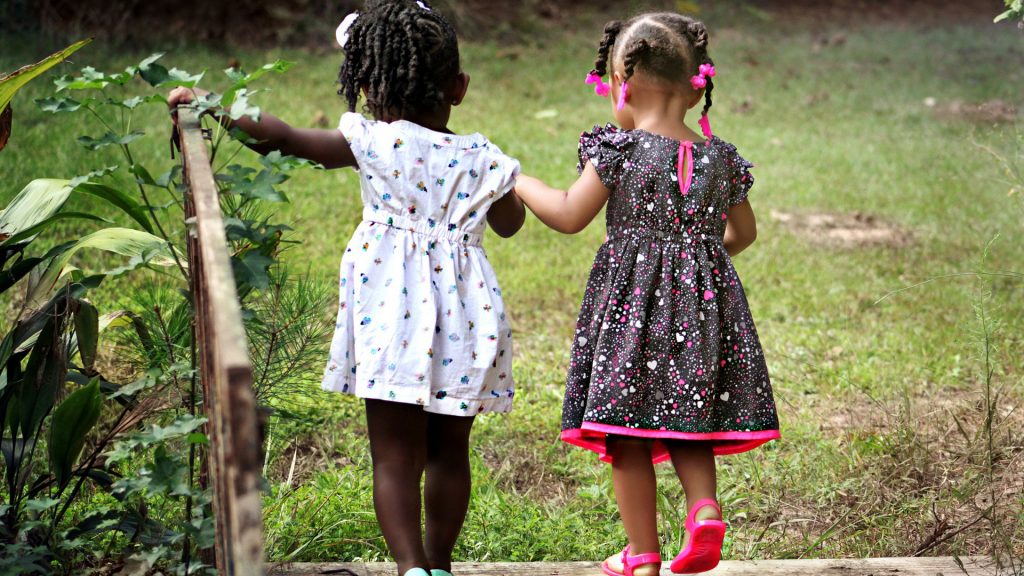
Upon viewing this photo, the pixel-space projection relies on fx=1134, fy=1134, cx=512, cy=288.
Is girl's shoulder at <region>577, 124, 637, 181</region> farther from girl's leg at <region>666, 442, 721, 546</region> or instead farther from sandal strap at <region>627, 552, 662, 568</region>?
sandal strap at <region>627, 552, 662, 568</region>

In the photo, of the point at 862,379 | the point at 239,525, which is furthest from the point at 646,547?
the point at 862,379

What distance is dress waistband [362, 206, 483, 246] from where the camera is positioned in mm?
2416

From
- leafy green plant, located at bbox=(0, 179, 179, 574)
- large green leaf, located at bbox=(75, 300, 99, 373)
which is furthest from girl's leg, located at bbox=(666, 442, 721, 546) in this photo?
large green leaf, located at bbox=(75, 300, 99, 373)

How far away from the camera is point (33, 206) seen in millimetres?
2678

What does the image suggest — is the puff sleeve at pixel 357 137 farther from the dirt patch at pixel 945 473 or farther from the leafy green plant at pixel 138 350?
the dirt patch at pixel 945 473

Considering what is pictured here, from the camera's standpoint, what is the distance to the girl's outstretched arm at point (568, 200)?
2.57 meters

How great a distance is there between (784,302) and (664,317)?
302cm

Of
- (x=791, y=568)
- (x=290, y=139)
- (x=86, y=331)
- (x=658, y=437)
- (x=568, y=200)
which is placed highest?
(x=290, y=139)

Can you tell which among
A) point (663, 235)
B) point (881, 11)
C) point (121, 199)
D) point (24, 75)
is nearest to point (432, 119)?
point (663, 235)

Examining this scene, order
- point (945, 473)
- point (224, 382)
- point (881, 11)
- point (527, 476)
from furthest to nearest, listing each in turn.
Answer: point (881, 11), point (527, 476), point (945, 473), point (224, 382)

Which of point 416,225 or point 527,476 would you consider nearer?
point 416,225

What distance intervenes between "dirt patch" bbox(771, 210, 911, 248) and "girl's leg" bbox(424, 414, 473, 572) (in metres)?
4.32

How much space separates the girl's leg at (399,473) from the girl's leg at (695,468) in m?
0.59

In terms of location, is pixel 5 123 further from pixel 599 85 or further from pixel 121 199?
pixel 599 85
